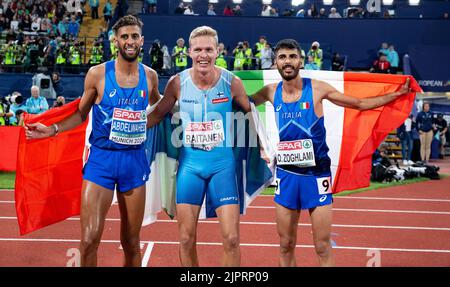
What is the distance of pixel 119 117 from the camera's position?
518 cm

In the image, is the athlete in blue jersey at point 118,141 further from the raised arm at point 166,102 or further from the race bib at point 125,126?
the raised arm at point 166,102

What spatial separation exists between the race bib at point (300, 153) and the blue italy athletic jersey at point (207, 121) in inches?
22.6

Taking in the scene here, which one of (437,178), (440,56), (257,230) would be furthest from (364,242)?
(440,56)

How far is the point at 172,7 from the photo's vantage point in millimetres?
23750

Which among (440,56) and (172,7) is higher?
(172,7)

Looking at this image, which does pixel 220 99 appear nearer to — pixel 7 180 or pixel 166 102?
pixel 166 102

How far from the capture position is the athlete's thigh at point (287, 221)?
5.40 m

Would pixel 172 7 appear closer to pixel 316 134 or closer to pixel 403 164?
pixel 403 164

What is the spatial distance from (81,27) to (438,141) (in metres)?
14.0

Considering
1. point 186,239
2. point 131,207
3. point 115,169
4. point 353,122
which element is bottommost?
point 186,239

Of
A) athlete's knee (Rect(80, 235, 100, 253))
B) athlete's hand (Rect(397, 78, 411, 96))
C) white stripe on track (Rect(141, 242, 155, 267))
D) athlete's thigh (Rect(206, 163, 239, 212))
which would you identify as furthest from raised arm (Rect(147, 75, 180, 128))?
athlete's hand (Rect(397, 78, 411, 96))

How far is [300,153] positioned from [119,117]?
165cm

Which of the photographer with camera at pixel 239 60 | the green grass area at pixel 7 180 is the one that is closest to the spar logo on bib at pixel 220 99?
the green grass area at pixel 7 180

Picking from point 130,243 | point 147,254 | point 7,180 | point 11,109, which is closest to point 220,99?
point 130,243
